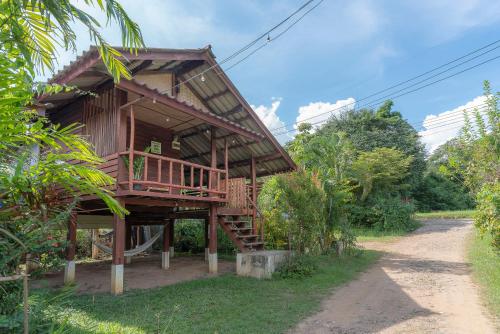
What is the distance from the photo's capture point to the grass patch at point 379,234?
17237 millimetres

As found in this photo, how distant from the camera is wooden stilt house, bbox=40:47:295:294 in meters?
7.03

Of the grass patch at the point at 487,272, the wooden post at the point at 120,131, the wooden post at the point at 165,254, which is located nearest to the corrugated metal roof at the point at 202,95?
the wooden post at the point at 120,131

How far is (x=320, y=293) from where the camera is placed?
679 centimetres

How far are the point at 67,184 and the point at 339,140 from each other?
16.3 m

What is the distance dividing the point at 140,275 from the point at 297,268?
406 cm

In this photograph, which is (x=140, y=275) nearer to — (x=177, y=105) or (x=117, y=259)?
(x=117, y=259)

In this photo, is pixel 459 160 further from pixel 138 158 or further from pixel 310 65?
pixel 138 158

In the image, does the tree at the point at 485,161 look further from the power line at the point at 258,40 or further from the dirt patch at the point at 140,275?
the dirt patch at the point at 140,275

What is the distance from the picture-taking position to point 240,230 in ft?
33.1

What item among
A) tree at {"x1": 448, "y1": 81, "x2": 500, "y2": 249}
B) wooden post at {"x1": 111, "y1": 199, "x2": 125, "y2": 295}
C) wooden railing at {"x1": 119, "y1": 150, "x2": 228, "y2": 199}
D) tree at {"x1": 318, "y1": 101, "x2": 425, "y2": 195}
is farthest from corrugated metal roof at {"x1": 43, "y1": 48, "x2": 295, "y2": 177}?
tree at {"x1": 318, "y1": 101, "x2": 425, "y2": 195}

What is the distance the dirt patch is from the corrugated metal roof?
3.87 m

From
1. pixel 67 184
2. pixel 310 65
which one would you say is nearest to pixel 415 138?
pixel 310 65

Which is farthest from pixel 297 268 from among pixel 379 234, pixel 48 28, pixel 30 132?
pixel 379 234

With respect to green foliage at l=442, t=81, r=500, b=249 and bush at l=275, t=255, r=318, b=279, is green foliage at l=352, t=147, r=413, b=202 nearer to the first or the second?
green foliage at l=442, t=81, r=500, b=249
